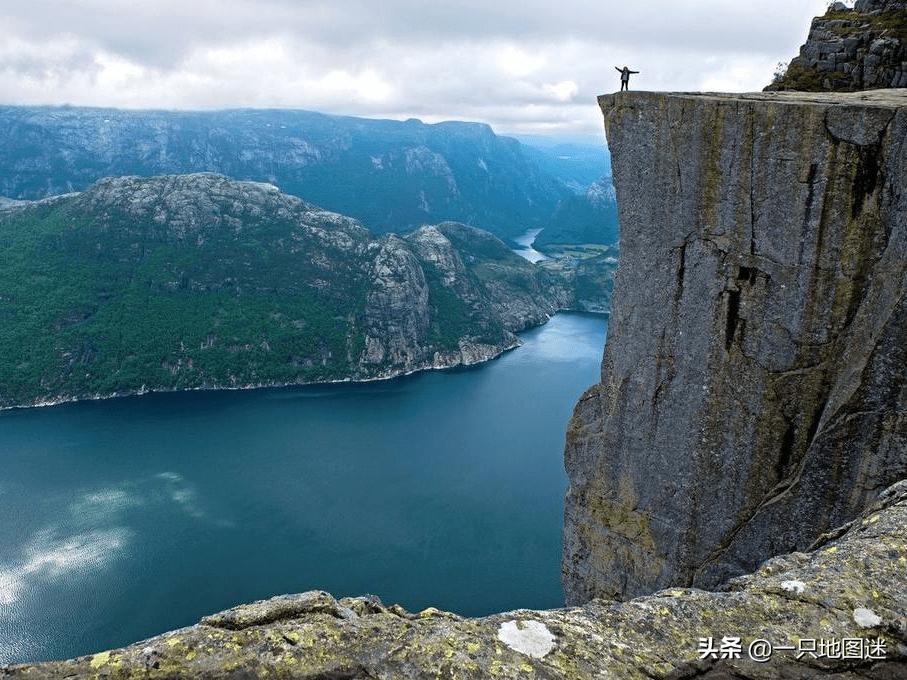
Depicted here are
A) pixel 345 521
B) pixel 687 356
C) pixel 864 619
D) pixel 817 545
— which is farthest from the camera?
pixel 345 521

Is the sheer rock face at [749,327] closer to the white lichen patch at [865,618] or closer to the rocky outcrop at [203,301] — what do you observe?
the white lichen patch at [865,618]

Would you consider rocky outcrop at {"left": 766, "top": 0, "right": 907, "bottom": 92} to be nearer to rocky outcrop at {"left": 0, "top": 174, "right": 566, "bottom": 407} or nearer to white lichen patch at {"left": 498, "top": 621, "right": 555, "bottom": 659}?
white lichen patch at {"left": 498, "top": 621, "right": 555, "bottom": 659}

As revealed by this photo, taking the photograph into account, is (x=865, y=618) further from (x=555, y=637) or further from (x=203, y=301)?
(x=203, y=301)

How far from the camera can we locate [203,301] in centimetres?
A: 17062

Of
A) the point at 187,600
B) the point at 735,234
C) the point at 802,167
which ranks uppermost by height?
the point at 802,167

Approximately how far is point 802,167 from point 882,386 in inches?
203

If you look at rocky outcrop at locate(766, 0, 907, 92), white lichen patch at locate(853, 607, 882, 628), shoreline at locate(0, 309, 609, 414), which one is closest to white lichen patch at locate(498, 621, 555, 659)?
white lichen patch at locate(853, 607, 882, 628)

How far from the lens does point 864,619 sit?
24.2 ft

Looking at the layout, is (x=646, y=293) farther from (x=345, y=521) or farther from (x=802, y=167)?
(x=345, y=521)

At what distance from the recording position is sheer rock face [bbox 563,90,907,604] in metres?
13.8

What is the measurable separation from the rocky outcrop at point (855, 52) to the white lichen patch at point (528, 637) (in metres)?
21.0

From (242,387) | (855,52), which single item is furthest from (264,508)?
(855,52)

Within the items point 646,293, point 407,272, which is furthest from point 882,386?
point 407,272

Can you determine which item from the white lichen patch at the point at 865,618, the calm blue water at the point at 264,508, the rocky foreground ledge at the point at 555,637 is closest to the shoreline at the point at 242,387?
the calm blue water at the point at 264,508
